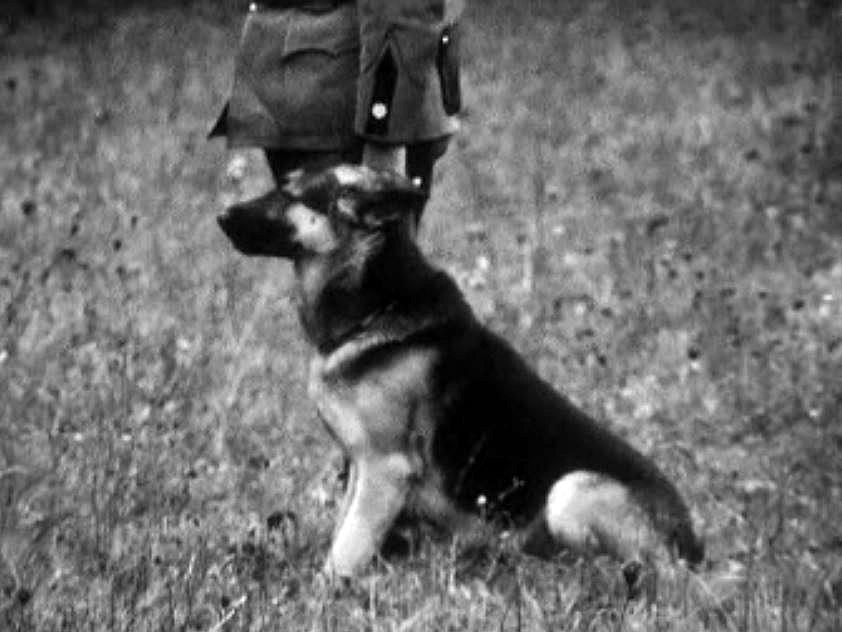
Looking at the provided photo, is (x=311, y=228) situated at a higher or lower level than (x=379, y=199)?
lower

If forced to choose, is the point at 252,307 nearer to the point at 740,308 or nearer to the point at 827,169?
the point at 740,308

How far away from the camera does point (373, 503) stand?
493cm

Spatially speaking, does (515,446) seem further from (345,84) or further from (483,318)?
(483,318)

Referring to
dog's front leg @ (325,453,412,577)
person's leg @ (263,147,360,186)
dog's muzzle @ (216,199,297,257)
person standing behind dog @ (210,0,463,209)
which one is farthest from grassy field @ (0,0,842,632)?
person standing behind dog @ (210,0,463,209)

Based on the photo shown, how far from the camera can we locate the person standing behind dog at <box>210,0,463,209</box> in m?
5.02

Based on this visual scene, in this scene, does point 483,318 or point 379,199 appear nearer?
point 379,199

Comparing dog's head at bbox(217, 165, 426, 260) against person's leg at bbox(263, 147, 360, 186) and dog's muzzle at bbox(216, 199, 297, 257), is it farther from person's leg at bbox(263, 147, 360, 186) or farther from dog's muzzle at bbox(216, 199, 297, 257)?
person's leg at bbox(263, 147, 360, 186)

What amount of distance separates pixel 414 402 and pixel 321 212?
23.9 inches

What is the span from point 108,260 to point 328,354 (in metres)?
3.27

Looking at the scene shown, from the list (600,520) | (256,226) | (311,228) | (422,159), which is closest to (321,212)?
(311,228)

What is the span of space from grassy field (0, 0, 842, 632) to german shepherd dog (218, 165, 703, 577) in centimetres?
14

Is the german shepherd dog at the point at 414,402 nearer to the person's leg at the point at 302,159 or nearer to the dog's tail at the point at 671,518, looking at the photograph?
the dog's tail at the point at 671,518

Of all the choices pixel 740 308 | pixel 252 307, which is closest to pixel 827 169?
pixel 740 308

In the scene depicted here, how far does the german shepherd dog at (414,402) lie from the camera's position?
4867 millimetres
